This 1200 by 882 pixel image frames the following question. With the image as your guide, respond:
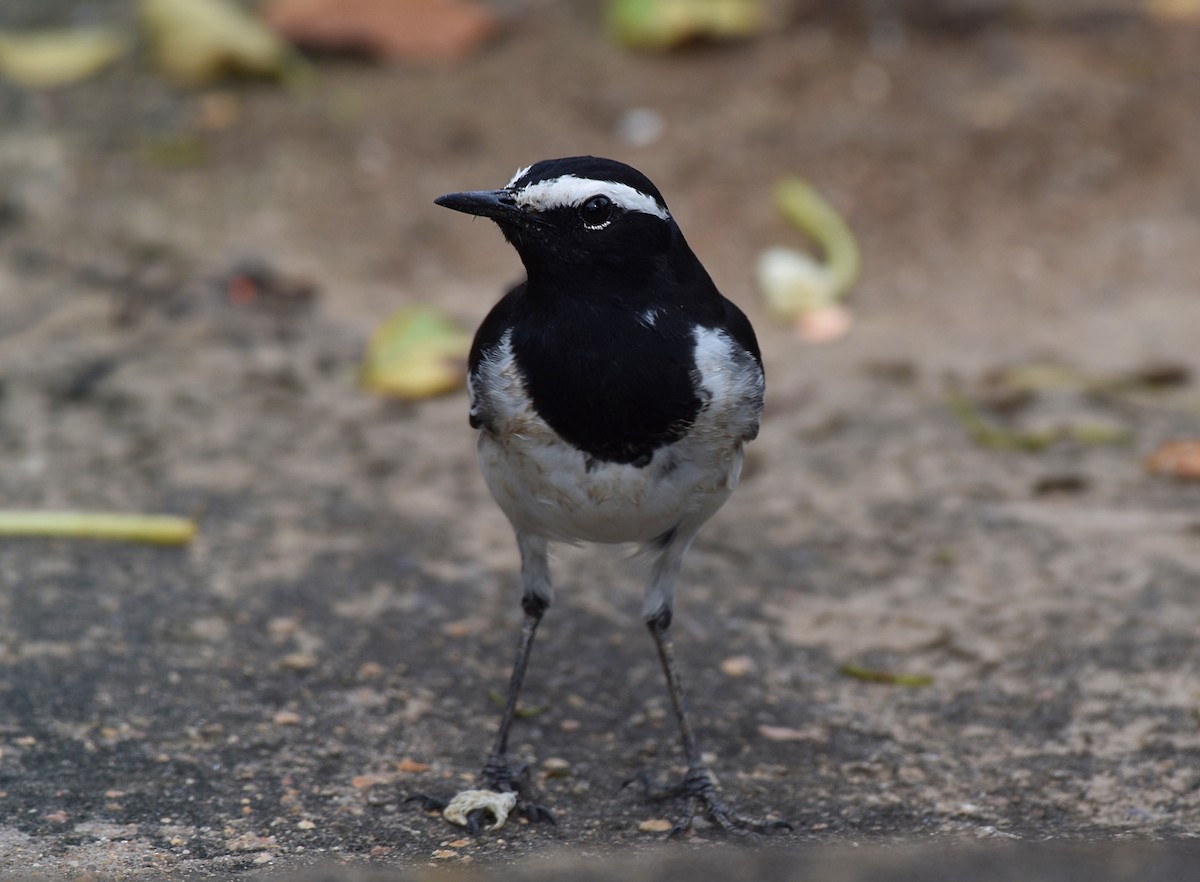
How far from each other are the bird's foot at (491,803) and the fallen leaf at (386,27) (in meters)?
6.18

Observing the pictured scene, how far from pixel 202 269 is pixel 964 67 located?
474 centimetres

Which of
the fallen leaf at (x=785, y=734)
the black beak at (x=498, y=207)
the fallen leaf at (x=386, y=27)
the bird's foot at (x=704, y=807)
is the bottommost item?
the bird's foot at (x=704, y=807)

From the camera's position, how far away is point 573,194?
4152mm

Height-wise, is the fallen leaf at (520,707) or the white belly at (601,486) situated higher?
the white belly at (601,486)

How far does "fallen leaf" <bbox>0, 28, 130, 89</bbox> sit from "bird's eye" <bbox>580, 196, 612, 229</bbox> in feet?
21.0

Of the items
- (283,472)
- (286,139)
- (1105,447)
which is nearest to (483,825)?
(283,472)

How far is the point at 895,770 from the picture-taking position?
4.68 m

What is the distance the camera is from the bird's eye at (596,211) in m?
4.16

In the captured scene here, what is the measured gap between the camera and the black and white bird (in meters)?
4.14

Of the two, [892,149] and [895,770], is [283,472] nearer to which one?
[895,770]

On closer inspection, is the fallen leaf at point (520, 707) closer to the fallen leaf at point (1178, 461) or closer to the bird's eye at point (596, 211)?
the bird's eye at point (596, 211)

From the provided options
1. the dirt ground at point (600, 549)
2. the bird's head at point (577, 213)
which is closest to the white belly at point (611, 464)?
the bird's head at point (577, 213)

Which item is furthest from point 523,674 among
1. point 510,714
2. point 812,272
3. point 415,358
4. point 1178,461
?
point 812,272

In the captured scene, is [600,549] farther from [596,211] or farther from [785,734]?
[596,211]
